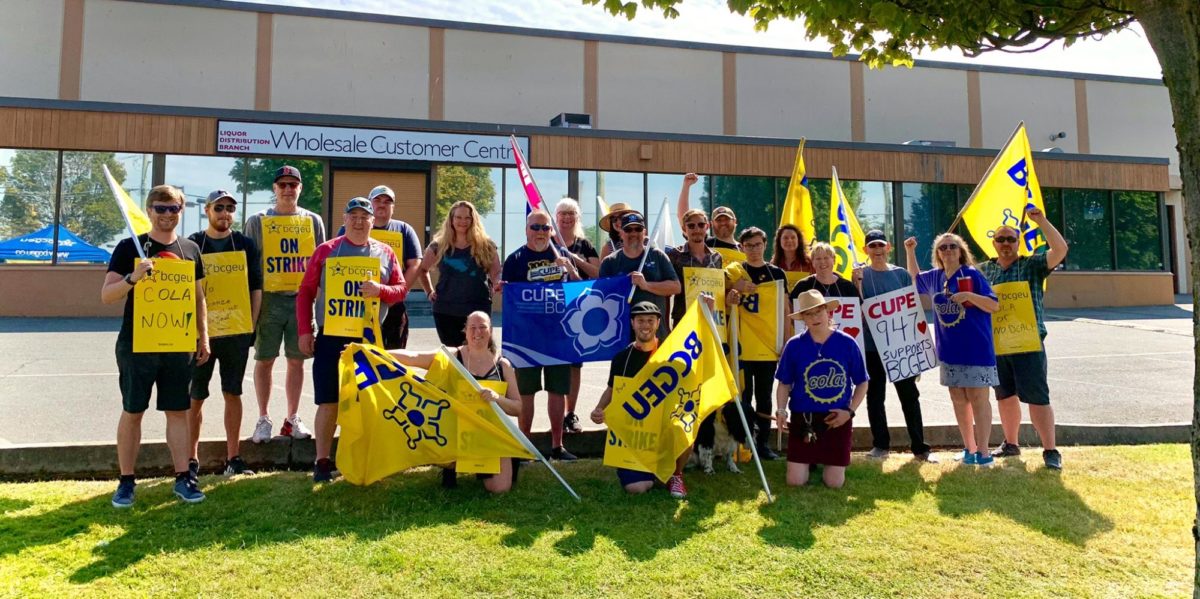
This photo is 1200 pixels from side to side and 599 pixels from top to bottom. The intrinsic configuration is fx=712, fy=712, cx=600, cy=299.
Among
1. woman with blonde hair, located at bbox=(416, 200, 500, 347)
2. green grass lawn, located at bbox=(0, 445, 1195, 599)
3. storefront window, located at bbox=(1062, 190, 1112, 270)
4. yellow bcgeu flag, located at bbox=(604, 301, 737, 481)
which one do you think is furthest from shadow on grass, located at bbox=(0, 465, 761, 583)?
storefront window, located at bbox=(1062, 190, 1112, 270)

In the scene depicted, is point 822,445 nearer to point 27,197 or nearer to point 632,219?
point 632,219

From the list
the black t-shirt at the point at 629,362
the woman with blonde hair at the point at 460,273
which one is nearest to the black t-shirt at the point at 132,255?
the woman with blonde hair at the point at 460,273

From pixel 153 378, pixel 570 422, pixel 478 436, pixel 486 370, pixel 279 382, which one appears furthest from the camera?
pixel 279 382

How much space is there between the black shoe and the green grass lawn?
0.81 feet

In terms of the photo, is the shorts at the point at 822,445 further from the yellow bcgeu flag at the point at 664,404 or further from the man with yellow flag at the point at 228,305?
the man with yellow flag at the point at 228,305

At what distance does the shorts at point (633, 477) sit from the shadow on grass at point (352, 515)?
0.29 feet

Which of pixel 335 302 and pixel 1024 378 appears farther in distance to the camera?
pixel 1024 378

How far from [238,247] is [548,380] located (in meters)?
2.53

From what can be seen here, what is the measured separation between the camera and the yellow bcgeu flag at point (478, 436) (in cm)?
468

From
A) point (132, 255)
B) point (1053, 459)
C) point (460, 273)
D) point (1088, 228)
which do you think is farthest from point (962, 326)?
point (1088, 228)

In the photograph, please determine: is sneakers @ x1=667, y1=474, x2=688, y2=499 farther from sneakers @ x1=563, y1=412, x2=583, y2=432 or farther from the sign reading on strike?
the sign reading on strike

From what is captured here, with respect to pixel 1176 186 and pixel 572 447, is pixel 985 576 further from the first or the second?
pixel 1176 186

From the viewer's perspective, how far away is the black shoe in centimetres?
546

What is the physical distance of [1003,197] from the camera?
262 inches
